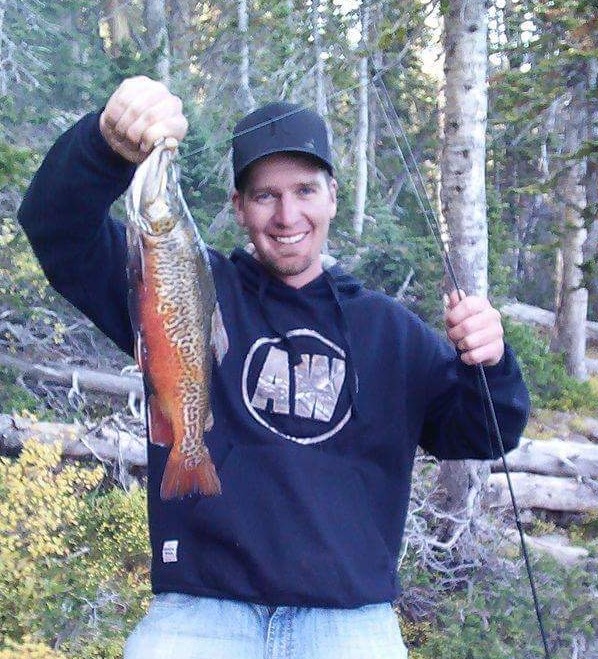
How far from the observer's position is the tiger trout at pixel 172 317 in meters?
1.77

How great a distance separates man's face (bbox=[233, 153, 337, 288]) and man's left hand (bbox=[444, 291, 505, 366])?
1.98ft

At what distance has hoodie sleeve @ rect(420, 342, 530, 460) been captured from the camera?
2311mm

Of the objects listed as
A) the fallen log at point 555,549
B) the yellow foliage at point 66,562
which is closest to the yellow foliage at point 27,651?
the yellow foliage at point 66,562

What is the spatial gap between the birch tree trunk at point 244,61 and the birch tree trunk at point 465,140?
5464mm

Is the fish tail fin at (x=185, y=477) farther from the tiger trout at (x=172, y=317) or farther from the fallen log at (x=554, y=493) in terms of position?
the fallen log at (x=554, y=493)

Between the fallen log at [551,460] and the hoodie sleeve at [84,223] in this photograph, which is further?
the fallen log at [551,460]

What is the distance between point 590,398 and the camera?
12289 mm

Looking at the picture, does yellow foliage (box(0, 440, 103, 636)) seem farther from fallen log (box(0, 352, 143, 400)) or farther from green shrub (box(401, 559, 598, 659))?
green shrub (box(401, 559, 598, 659))

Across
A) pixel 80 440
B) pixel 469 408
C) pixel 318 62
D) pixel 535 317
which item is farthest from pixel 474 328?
pixel 535 317

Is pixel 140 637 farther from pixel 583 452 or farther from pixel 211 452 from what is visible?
pixel 583 452

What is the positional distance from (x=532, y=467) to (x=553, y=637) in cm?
335

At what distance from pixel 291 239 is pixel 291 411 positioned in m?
0.59

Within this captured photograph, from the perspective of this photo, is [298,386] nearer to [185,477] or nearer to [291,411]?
[291,411]

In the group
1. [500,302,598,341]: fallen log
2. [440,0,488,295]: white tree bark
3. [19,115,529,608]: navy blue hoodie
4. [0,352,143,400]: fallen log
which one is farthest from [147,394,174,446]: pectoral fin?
[500,302,598,341]: fallen log
